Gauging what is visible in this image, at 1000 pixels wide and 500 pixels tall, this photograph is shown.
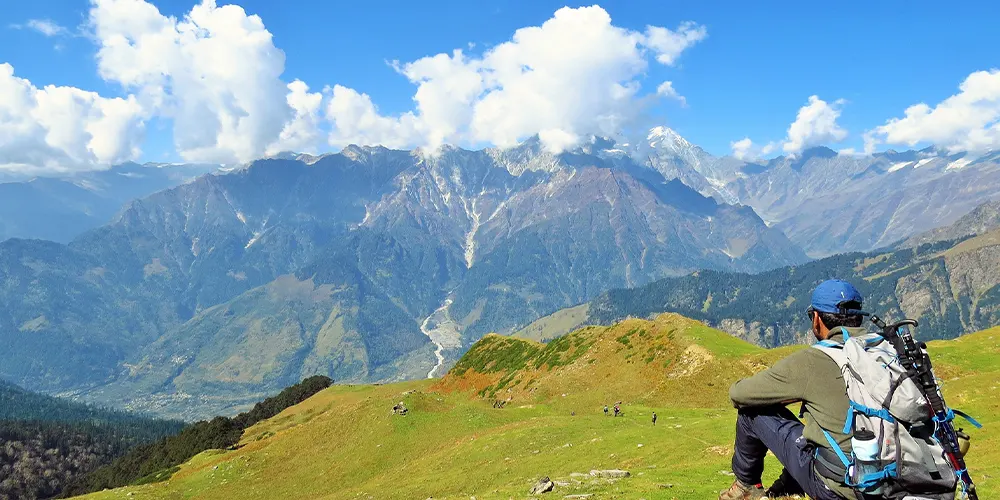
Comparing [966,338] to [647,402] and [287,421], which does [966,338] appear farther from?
[287,421]

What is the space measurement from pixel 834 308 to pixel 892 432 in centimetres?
228

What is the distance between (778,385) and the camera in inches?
360

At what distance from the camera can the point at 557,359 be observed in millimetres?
78812

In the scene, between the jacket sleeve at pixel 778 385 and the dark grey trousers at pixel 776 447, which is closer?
the jacket sleeve at pixel 778 385

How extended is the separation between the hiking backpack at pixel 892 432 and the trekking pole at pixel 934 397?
0.07 metres

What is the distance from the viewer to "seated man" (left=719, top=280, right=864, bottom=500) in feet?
28.2

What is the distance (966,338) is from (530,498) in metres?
60.5

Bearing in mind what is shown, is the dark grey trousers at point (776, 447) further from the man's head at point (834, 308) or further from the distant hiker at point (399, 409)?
the distant hiker at point (399, 409)

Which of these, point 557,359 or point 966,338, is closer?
point 966,338

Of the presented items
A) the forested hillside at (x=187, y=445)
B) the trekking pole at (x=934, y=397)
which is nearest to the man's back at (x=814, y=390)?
the trekking pole at (x=934, y=397)

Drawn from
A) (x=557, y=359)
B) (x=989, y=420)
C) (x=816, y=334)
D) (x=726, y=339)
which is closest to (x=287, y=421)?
(x=557, y=359)

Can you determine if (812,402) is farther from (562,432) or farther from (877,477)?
(562,432)

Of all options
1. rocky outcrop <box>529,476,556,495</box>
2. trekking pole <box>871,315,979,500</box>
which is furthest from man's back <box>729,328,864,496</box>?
rocky outcrop <box>529,476,556,495</box>

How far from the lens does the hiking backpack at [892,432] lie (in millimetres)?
7695
